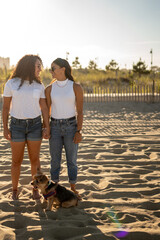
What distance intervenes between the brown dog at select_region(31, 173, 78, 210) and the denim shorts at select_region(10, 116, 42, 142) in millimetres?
525

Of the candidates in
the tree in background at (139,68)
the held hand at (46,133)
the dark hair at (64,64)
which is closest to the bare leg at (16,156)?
the held hand at (46,133)

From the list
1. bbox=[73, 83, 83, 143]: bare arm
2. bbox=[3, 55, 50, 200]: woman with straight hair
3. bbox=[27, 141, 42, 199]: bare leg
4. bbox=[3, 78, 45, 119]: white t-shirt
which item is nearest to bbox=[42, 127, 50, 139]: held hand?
bbox=[3, 55, 50, 200]: woman with straight hair

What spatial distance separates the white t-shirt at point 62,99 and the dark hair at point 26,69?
31cm

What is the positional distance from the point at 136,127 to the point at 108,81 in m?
21.7

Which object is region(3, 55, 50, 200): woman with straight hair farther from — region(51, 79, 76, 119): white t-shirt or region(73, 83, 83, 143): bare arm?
region(73, 83, 83, 143): bare arm

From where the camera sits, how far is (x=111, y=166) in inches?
213

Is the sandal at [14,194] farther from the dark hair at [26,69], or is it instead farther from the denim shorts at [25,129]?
the dark hair at [26,69]

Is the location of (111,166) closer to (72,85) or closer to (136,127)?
(72,85)

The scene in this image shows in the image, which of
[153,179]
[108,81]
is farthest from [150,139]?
[108,81]

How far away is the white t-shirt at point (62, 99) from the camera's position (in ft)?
11.9

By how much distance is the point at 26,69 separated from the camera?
3.63m

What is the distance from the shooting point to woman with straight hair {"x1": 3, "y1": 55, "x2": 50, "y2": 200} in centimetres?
360

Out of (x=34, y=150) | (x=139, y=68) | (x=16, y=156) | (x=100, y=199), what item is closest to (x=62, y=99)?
(x=34, y=150)

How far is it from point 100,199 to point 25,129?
1.46 meters
